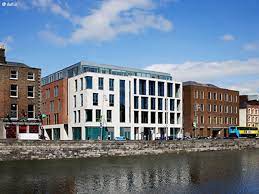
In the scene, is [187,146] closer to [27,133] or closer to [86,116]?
[86,116]

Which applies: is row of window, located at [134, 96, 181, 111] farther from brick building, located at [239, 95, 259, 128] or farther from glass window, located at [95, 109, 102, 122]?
brick building, located at [239, 95, 259, 128]

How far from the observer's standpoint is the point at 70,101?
346 ft

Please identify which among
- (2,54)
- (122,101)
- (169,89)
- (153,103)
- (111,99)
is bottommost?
(153,103)

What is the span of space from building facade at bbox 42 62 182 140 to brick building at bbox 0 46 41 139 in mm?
27558

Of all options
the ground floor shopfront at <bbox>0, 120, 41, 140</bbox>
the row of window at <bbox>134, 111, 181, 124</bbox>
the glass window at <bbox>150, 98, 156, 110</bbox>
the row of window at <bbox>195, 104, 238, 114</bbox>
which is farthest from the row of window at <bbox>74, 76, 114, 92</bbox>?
the row of window at <bbox>195, 104, 238, 114</bbox>

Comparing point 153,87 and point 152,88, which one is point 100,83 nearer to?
point 152,88

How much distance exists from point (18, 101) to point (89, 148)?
14488 mm

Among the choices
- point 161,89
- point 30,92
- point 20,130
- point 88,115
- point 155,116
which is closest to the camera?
point 20,130

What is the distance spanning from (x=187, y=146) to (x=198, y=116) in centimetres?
4055

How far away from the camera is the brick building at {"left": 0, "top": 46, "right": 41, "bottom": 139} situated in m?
66.2

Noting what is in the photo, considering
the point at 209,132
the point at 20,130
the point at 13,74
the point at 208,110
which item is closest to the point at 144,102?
the point at 208,110

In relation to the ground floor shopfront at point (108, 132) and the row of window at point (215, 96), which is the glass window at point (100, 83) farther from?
the row of window at point (215, 96)

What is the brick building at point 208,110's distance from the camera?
122 meters

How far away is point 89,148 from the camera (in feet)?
219
